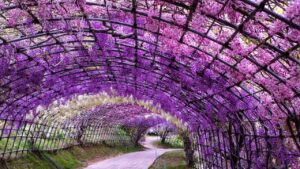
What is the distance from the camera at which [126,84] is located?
52.6ft

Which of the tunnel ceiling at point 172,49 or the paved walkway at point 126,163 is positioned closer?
the tunnel ceiling at point 172,49

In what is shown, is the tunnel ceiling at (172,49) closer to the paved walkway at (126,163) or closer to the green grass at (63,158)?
the green grass at (63,158)

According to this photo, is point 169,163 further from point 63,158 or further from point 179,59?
point 179,59

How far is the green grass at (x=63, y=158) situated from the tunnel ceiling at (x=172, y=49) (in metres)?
3.86

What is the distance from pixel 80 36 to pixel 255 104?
4.53 metres

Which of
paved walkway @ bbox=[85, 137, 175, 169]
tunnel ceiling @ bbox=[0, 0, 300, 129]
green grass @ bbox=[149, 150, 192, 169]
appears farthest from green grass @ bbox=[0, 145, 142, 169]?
green grass @ bbox=[149, 150, 192, 169]

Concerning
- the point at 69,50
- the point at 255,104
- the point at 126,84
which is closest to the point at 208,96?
the point at 255,104

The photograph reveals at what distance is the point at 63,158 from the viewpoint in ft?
74.4

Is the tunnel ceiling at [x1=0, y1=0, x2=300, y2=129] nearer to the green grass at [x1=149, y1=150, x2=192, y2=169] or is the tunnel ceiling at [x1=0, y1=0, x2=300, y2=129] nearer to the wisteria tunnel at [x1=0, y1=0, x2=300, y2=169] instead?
the wisteria tunnel at [x1=0, y1=0, x2=300, y2=169]

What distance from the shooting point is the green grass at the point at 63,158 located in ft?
55.6

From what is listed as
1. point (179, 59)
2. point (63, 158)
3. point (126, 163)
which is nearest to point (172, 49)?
point (179, 59)

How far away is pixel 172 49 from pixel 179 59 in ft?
4.66

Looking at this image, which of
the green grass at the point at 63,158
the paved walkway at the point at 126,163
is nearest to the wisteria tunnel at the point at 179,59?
the green grass at the point at 63,158

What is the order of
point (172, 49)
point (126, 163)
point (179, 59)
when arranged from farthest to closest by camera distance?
point (126, 163) < point (179, 59) < point (172, 49)
